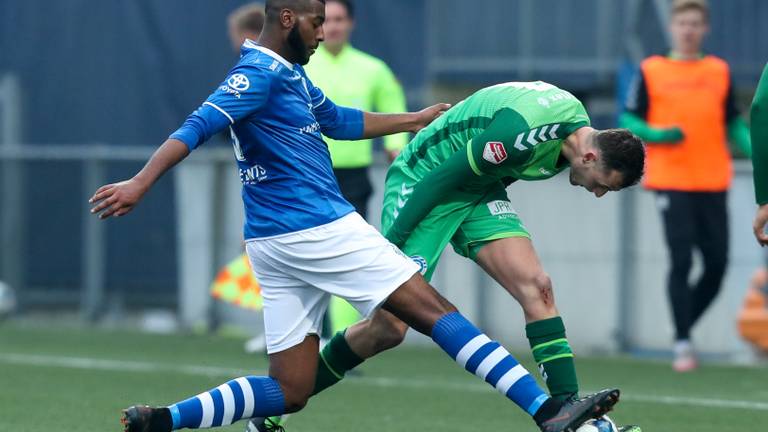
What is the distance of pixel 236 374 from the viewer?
9.98 meters

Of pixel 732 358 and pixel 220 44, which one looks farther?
pixel 220 44

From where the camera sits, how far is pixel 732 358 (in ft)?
37.0

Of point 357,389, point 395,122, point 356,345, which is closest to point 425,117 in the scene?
point 395,122

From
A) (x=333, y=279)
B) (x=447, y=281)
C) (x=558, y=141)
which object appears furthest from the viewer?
(x=447, y=281)

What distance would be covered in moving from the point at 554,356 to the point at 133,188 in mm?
2029

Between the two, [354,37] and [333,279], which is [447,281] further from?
[333,279]

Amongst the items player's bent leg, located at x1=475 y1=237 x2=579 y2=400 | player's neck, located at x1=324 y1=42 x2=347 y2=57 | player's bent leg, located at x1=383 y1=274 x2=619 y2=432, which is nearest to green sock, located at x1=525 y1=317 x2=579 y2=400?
player's bent leg, located at x1=475 y1=237 x2=579 y2=400

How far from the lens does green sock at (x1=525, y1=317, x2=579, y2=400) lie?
22.0 feet

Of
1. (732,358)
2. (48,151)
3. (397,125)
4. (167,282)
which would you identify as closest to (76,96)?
(48,151)

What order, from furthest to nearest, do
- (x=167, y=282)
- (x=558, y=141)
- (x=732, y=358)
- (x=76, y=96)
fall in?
(x=76, y=96), (x=167, y=282), (x=732, y=358), (x=558, y=141)

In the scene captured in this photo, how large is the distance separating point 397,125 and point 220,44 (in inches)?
296

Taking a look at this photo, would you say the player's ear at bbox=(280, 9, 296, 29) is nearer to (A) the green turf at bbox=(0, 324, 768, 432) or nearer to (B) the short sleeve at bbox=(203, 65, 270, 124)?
(B) the short sleeve at bbox=(203, 65, 270, 124)

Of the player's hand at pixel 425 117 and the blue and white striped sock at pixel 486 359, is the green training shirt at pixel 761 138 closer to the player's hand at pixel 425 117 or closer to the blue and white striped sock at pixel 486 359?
the blue and white striped sock at pixel 486 359

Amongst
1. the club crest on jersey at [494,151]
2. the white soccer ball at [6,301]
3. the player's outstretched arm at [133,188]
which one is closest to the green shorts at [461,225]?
the club crest on jersey at [494,151]
